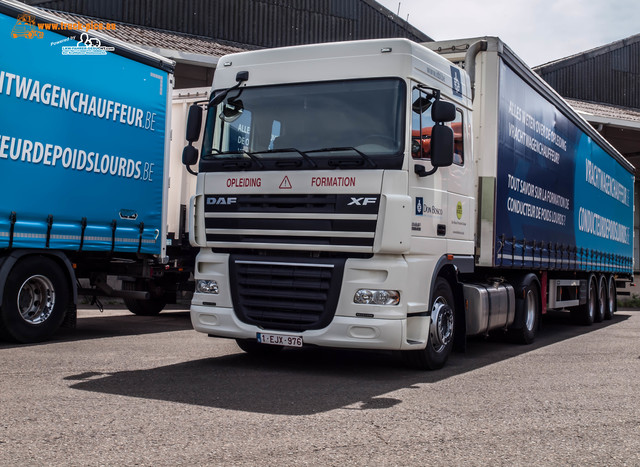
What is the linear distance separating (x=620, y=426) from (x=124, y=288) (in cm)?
739

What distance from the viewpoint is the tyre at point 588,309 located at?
15609 mm

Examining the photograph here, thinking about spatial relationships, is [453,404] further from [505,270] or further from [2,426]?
[505,270]

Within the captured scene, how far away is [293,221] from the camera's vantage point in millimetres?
7590

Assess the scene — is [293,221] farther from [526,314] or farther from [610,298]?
A: [610,298]

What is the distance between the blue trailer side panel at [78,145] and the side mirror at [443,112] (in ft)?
15.7

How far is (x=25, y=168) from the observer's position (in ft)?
30.0

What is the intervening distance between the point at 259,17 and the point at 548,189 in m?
17.0

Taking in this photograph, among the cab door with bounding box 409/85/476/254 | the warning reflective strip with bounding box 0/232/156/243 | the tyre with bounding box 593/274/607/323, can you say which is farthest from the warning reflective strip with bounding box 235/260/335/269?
the tyre with bounding box 593/274/607/323

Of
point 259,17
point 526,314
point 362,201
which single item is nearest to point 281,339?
point 362,201

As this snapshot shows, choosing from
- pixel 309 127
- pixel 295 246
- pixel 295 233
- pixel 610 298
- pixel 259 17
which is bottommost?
pixel 610 298

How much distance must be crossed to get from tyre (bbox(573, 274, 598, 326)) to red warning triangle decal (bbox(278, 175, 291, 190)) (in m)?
9.82

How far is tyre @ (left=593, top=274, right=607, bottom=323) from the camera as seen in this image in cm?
1653

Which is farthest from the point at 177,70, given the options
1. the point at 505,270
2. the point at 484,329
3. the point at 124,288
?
the point at 484,329

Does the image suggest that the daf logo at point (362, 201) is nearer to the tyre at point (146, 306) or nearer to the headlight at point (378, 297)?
the headlight at point (378, 297)
